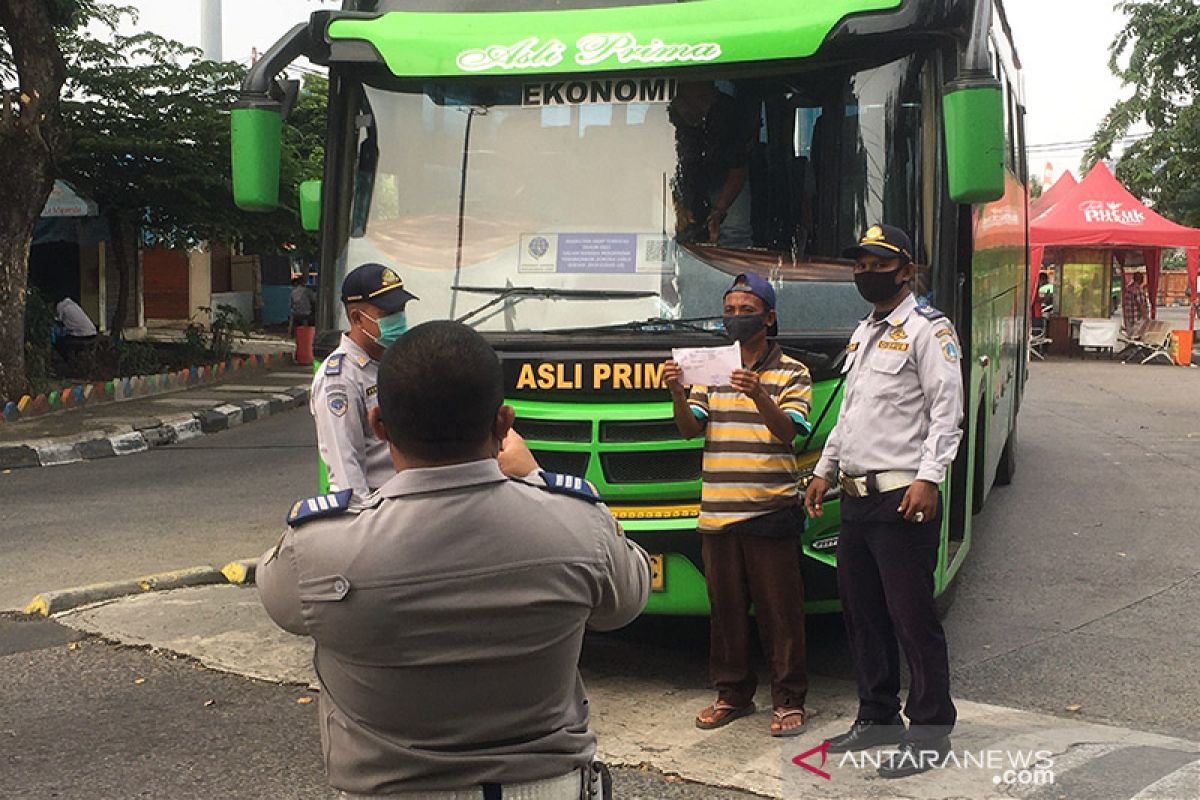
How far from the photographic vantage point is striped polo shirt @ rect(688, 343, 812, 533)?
497 cm

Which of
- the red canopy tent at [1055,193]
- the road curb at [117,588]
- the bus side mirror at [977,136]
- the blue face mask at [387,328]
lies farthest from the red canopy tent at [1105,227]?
the blue face mask at [387,328]

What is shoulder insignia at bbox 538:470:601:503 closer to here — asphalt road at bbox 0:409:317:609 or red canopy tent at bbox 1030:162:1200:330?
asphalt road at bbox 0:409:317:609

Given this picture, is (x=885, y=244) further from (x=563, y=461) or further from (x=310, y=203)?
(x=310, y=203)

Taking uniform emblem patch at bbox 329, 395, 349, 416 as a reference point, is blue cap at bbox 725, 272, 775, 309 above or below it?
above

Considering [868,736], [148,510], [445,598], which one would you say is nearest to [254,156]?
[868,736]

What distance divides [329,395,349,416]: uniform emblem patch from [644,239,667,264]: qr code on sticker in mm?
1605

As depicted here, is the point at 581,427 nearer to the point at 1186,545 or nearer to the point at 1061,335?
the point at 1186,545

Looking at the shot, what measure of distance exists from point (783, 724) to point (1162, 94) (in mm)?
28198

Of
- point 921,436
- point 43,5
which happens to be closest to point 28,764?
point 921,436

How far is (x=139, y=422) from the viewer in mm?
14367

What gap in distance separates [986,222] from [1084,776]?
3.39 metres

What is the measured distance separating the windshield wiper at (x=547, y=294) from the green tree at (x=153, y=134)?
41.5 ft

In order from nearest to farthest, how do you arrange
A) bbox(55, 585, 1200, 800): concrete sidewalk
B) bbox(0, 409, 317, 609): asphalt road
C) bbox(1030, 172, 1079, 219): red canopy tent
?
1. bbox(55, 585, 1200, 800): concrete sidewalk
2. bbox(0, 409, 317, 609): asphalt road
3. bbox(1030, 172, 1079, 219): red canopy tent

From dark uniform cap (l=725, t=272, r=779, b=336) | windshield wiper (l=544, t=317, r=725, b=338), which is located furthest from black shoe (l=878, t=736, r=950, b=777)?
windshield wiper (l=544, t=317, r=725, b=338)
